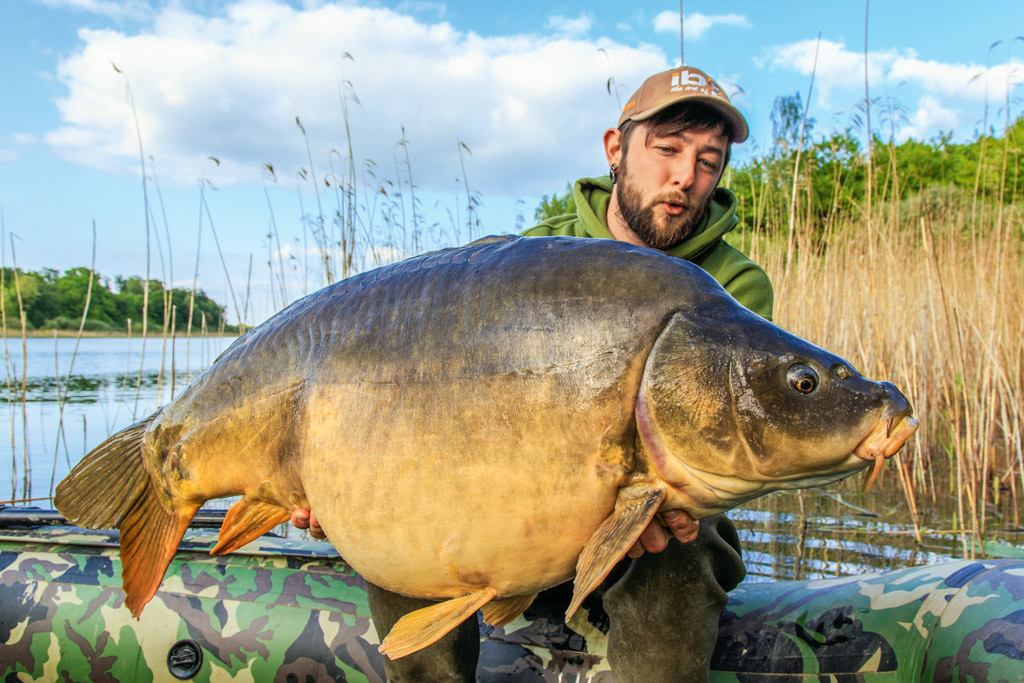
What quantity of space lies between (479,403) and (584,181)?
1652 millimetres

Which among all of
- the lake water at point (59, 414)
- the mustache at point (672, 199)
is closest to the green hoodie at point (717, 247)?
the mustache at point (672, 199)

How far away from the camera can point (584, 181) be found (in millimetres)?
2762

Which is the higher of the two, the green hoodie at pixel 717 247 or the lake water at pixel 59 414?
the green hoodie at pixel 717 247

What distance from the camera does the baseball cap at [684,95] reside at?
2346 millimetres

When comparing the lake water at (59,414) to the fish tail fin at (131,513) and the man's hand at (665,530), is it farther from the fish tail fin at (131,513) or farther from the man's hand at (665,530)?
the man's hand at (665,530)

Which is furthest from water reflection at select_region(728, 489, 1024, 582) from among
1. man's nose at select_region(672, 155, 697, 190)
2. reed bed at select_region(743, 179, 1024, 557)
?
man's nose at select_region(672, 155, 697, 190)

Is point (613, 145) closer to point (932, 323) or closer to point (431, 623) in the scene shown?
point (431, 623)

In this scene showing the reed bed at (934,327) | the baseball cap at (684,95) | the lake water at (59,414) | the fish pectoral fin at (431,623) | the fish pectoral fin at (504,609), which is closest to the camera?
the fish pectoral fin at (431,623)

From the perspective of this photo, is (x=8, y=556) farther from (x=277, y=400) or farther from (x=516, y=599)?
(x=516, y=599)

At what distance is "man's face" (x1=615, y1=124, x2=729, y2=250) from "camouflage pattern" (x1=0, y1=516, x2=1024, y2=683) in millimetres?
1188

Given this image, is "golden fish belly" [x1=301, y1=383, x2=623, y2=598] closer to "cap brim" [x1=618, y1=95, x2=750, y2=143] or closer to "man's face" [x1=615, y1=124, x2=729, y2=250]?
"man's face" [x1=615, y1=124, x2=729, y2=250]

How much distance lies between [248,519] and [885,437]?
4.36 ft

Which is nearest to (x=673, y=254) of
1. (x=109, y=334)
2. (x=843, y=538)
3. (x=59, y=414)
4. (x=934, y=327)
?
(x=843, y=538)

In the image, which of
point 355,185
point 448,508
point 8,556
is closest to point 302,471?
point 448,508
